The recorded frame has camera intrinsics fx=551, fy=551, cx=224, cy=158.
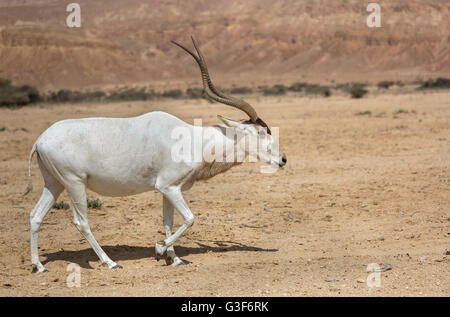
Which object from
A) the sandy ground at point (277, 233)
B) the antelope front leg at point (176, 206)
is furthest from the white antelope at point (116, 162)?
the sandy ground at point (277, 233)

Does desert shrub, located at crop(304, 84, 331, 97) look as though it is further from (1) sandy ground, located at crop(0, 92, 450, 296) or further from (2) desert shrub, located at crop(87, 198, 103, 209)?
(2) desert shrub, located at crop(87, 198, 103, 209)

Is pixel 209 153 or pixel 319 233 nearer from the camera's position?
pixel 209 153

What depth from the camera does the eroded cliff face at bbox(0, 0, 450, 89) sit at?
7556cm

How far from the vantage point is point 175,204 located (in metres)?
6.14

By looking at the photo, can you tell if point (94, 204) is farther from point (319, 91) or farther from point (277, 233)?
point (319, 91)

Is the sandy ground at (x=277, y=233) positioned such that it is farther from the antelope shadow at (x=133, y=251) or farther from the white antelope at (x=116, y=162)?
the white antelope at (x=116, y=162)

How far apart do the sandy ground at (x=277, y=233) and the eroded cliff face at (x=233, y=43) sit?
62767mm

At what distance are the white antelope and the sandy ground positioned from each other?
67cm

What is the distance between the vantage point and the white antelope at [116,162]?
609cm

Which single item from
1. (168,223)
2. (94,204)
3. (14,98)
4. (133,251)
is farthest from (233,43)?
(168,223)

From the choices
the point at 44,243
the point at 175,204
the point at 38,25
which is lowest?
the point at 44,243

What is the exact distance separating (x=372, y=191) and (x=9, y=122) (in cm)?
1904
